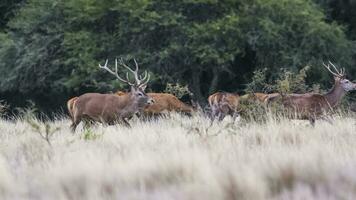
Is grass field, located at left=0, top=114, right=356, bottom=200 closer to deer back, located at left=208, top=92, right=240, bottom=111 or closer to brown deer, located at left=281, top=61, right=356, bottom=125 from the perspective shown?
brown deer, located at left=281, top=61, right=356, bottom=125

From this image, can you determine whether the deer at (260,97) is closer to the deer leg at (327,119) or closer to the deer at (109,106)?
the deer leg at (327,119)

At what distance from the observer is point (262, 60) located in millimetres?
28672

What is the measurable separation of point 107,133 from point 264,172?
19.9 feet

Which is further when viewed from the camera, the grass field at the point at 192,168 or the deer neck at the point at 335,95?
the deer neck at the point at 335,95

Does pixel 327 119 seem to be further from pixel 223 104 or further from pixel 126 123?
pixel 223 104

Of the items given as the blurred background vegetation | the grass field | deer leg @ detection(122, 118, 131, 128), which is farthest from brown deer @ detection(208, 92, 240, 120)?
the blurred background vegetation

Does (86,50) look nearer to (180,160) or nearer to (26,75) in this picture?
(26,75)

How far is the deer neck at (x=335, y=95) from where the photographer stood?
58.3ft

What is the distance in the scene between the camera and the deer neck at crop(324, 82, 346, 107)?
17767mm

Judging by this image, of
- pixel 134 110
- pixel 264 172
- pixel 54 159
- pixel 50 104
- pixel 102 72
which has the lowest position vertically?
pixel 50 104

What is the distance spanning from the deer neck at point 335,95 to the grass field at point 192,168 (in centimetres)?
626

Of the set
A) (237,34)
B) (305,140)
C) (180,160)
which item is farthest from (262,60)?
(180,160)

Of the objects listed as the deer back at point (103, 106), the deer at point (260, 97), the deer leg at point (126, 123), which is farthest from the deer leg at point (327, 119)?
the deer back at point (103, 106)

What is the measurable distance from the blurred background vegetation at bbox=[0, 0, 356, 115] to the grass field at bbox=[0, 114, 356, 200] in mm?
→ 15660
